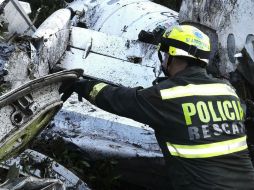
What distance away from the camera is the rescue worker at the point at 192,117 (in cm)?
260

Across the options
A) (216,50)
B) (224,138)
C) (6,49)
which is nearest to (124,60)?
(216,50)

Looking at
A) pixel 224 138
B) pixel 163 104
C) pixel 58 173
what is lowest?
pixel 58 173

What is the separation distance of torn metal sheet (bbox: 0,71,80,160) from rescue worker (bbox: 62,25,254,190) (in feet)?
0.88

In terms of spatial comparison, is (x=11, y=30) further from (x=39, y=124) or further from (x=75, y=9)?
(x=39, y=124)

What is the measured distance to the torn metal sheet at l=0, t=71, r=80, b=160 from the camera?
2262 mm

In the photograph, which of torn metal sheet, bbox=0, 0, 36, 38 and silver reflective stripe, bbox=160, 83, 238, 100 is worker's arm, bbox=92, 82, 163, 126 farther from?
torn metal sheet, bbox=0, 0, 36, 38

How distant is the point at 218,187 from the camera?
2.61m

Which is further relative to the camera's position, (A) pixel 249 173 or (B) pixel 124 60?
(B) pixel 124 60

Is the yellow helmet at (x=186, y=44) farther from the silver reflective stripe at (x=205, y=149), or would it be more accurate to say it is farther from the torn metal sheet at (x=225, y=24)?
the torn metal sheet at (x=225, y=24)

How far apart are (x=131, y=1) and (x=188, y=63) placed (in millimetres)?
3047

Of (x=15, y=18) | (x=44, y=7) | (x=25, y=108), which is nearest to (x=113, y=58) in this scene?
(x=15, y=18)

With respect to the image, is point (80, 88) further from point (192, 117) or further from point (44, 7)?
point (44, 7)

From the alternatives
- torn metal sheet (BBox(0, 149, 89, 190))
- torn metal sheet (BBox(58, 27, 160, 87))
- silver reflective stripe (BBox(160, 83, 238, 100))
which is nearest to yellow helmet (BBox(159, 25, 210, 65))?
silver reflective stripe (BBox(160, 83, 238, 100))

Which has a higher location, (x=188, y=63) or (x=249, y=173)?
(x=188, y=63)
